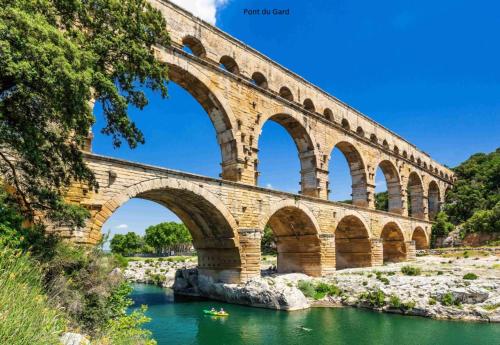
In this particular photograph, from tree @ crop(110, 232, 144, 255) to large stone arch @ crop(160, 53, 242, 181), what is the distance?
6835 cm

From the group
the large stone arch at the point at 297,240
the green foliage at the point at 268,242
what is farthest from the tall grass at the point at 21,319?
the green foliage at the point at 268,242

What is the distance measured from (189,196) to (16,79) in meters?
11.0

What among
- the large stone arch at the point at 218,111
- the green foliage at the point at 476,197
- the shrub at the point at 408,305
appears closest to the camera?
the shrub at the point at 408,305

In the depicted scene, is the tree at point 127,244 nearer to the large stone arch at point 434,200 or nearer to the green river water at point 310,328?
the large stone arch at point 434,200

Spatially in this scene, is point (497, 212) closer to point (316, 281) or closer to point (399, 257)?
point (399, 257)

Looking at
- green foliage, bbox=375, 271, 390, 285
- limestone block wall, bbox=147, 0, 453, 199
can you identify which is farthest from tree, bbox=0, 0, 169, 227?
green foliage, bbox=375, 271, 390, 285

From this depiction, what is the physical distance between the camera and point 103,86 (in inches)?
382

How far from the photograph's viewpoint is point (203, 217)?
19.6 metres

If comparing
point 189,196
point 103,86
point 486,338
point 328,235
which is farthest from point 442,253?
point 103,86

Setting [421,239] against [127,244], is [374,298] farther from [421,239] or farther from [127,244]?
[127,244]

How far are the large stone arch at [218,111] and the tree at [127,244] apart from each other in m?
68.3

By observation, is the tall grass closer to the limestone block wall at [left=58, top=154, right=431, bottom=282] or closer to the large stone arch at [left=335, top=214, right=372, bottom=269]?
the limestone block wall at [left=58, top=154, right=431, bottom=282]

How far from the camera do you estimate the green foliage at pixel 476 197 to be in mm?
41156

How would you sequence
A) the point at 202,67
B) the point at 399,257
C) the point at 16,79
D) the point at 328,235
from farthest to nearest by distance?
the point at 399,257 → the point at 328,235 → the point at 202,67 → the point at 16,79
